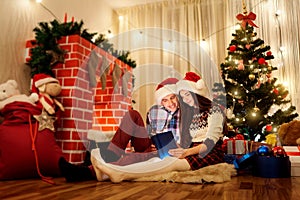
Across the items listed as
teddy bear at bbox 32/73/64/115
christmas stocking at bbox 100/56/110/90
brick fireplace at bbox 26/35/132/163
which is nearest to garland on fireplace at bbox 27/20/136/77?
brick fireplace at bbox 26/35/132/163

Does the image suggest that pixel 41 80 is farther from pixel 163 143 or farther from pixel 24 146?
pixel 163 143

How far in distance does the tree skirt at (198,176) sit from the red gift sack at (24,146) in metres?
0.61

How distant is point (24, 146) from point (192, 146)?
1056 millimetres

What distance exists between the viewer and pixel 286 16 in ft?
11.5

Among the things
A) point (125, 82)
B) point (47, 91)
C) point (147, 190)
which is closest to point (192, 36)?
point (125, 82)

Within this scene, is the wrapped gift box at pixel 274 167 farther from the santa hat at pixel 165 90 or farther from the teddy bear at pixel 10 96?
the teddy bear at pixel 10 96

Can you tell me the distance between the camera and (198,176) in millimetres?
1580

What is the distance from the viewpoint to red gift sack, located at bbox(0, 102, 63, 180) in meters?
1.67

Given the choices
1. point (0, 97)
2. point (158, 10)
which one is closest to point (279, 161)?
point (0, 97)

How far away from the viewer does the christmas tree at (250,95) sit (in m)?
2.75

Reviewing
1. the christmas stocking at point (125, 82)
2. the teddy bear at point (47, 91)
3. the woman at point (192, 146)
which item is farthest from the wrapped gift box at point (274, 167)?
the christmas stocking at point (125, 82)

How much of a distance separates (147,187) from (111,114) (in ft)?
5.03

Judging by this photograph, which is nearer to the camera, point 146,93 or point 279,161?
point 279,161

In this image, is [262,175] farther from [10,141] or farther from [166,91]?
[10,141]
